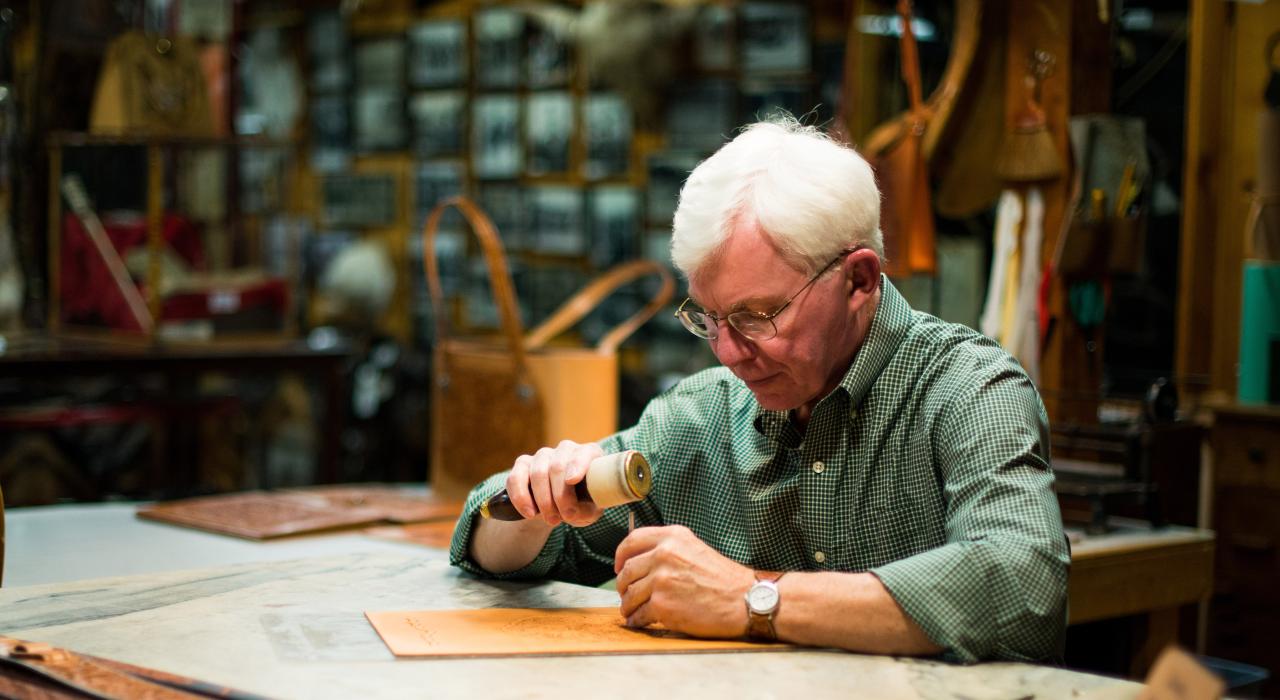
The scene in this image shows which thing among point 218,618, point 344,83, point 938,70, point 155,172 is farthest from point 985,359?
point 344,83

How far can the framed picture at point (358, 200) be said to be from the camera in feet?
29.8

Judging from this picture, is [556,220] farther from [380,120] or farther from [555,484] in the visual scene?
[555,484]

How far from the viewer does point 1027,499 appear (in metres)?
1.84

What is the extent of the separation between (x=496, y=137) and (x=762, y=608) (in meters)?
6.87

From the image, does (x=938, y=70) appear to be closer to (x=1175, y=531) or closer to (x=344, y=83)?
(x=1175, y=531)

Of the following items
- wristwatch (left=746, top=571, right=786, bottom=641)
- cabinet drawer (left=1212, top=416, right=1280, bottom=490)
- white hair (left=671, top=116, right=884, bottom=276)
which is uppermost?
white hair (left=671, top=116, right=884, bottom=276)

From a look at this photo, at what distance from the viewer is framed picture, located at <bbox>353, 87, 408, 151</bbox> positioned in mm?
9039

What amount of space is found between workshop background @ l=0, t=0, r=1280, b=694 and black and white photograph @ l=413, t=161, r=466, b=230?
2cm

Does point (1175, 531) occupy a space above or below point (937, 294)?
below

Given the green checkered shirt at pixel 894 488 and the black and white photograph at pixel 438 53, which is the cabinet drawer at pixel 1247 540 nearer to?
the green checkered shirt at pixel 894 488

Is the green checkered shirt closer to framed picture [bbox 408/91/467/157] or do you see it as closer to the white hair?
the white hair

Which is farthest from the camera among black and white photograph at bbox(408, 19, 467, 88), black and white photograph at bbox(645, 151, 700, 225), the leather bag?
black and white photograph at bbox(408, 19, 467, 88)

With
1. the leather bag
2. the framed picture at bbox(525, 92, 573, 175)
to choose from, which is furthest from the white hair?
the framed picture at bbox(525, 92, 573, 175)

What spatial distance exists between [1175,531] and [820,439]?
1497mm
